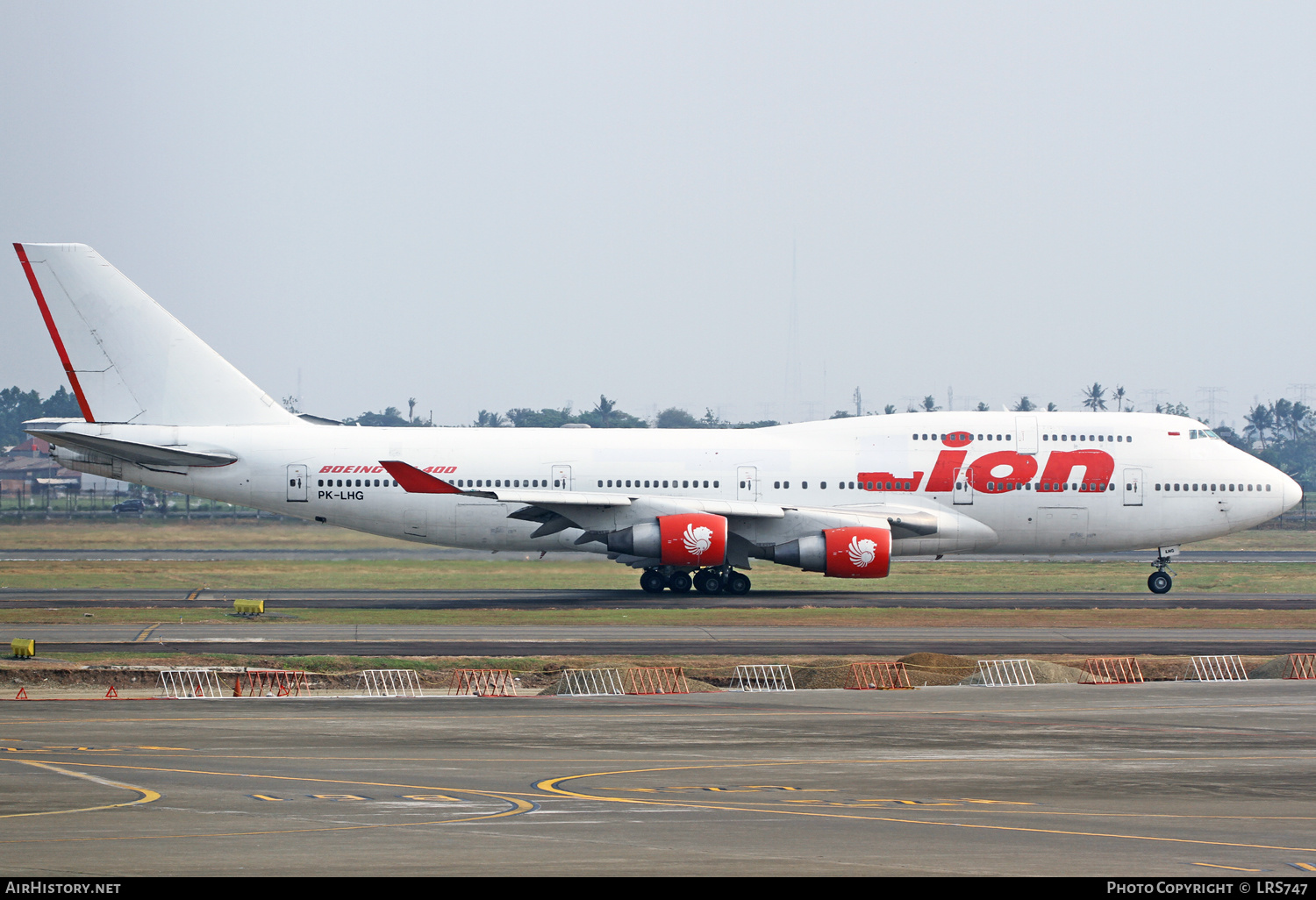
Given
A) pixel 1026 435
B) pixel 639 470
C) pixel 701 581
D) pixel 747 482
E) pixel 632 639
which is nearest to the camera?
pixel 632 639

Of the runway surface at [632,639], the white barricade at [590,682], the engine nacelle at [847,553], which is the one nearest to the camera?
the white barricade at [590,682]

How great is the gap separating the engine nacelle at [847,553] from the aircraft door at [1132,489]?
844 cm

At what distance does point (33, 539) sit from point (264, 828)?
181ft

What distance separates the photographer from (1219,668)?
87.6 ft

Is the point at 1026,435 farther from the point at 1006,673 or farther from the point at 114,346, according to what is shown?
the point at 114,346

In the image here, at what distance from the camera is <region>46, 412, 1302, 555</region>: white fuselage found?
139ft

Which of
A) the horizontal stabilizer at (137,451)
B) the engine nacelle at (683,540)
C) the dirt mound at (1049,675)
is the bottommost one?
the dirt mound at (1049,675)

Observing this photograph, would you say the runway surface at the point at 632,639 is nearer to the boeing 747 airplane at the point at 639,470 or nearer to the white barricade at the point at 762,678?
the white barricade at the point at 762,678

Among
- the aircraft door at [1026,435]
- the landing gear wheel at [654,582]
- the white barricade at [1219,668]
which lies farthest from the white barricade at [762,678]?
the aircraft door at [1026,435]

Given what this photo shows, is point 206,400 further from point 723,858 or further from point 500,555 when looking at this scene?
point 723,858

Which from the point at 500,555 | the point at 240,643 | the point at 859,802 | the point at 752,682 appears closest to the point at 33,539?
the point at 500,555

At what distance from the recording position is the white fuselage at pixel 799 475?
42.5 m

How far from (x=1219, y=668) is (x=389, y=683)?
16.0 meters

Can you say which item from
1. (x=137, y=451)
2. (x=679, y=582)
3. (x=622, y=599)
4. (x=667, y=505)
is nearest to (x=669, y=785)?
(x=622, y=599)
